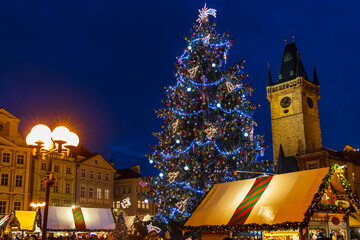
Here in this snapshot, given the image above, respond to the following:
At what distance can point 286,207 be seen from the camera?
12.7 metres

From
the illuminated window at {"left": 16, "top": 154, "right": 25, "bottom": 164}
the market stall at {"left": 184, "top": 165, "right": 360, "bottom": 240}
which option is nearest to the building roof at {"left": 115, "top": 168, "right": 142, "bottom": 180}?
the illuminated window at {"left": 16, "top": 154, "right": 25, "bottom": 164}

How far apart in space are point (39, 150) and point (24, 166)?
36198 mm

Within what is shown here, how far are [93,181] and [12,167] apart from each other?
12758 millimetres

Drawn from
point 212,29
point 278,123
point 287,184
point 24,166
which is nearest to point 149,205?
point 24,166

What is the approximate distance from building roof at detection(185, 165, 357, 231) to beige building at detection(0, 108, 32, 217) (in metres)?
32.3

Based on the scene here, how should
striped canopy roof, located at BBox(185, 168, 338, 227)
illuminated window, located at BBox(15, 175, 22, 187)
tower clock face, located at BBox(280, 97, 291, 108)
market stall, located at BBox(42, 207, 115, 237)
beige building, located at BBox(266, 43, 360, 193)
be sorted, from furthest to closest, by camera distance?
tower clock face, located at BBox(280, 97, 291, 108), beige building, located at BBox(266, 43, 360, 193), illuminated window, located at BBox(15, 175, 22, 187), market stall, located at BBox(42, 207, 115, 237), striped canopy roof, located at BBox(185, 168, 338, 227)

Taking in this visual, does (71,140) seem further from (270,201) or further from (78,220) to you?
(78,220)

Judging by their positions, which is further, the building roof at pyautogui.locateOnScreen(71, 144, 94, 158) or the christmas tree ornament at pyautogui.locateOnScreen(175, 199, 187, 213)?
the building roof at pyautogui.locateOnScreen(71, 144, 94, 158)

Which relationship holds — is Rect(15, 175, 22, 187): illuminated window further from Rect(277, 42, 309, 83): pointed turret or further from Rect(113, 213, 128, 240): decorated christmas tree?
Rect(277, 42, 309, 83): pointed turret

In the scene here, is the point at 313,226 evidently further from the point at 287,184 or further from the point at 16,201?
the point at 16,201

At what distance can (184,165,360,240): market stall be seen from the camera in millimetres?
12305

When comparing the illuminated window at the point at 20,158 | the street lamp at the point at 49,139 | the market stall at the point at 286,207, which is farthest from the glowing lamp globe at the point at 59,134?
the illuminated window at the point at 20,158

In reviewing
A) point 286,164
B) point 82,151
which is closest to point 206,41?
point 82,151

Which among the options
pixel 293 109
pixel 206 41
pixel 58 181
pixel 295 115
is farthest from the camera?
pixel 293 109
